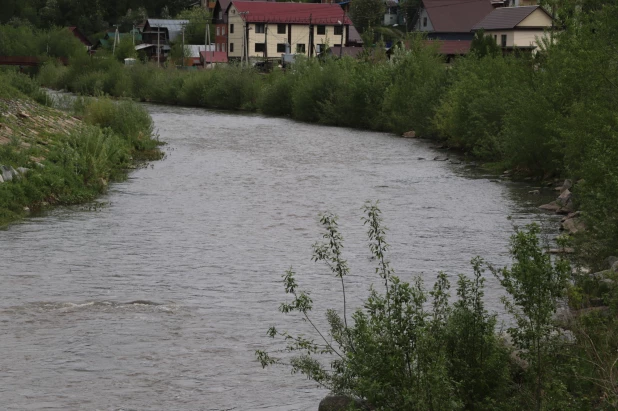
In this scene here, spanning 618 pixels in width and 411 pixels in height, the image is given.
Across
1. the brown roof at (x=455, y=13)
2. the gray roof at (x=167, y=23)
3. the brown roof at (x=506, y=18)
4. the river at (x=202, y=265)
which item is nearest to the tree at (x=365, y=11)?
the brown roof at (x=455, y=13)

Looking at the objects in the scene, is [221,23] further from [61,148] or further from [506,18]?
[61,148]

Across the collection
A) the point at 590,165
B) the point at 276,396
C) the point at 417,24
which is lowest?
the point at 276,396

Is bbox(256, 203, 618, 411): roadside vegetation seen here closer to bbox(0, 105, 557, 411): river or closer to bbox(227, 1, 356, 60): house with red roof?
bbox(0, 105, 557, 411): river

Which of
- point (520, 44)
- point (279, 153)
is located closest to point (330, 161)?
point (279, 153)

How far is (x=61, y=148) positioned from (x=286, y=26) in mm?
74950

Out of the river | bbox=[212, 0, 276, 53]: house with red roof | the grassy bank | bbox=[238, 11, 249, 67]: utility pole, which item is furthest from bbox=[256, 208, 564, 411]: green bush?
bbox=[212, 0, 276, 53]: house with red roof

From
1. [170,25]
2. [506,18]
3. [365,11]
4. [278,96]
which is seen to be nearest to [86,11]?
[170,25]

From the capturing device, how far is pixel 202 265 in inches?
678

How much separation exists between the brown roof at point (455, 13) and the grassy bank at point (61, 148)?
6309 centimetres

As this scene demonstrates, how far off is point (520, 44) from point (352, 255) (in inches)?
2513

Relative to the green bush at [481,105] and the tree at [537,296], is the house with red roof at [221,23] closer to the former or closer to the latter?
the green bush at [481,105]

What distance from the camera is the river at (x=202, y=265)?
36.0 ft

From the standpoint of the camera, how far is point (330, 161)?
111ft

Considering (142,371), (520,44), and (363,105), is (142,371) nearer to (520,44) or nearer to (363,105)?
(363,105)
